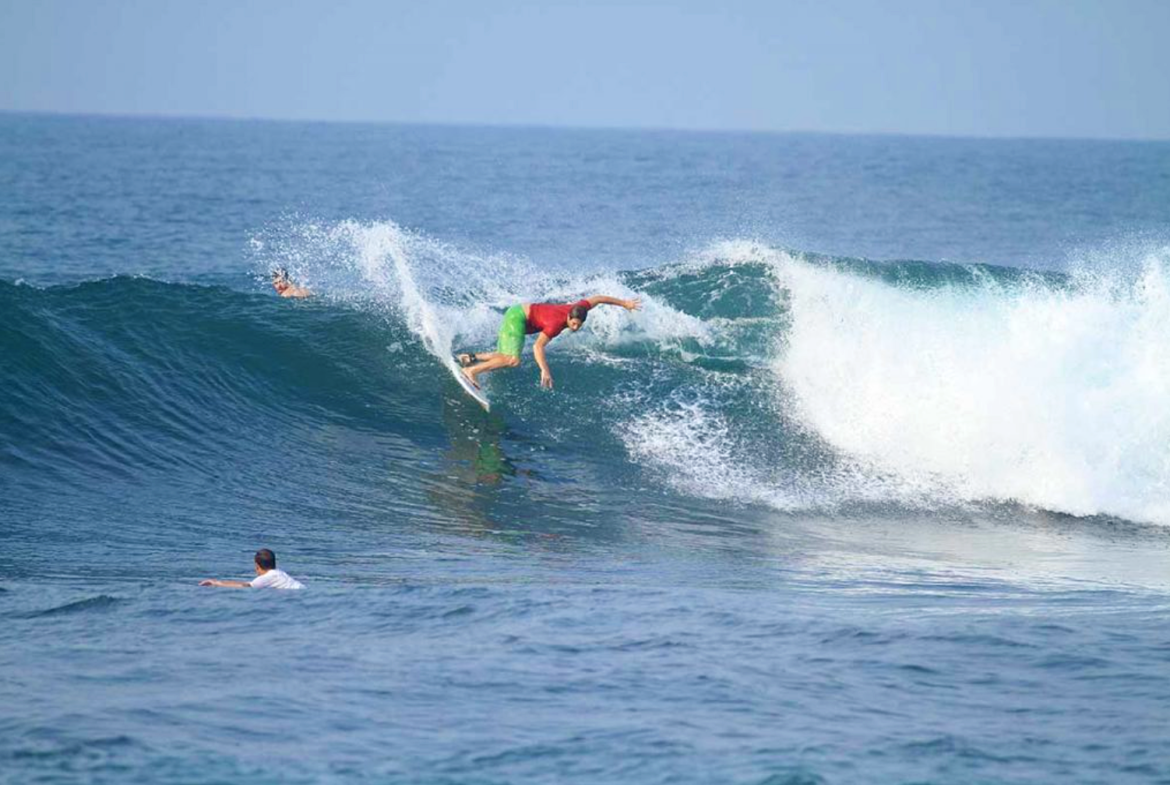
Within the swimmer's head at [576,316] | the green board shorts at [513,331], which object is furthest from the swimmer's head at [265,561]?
the green board shorts at [513,331]

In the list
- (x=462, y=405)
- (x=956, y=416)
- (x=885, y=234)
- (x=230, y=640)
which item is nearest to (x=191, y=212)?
(x=885, y=234)

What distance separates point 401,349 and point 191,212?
28.2 metres

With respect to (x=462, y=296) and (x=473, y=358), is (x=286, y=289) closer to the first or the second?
(x=462, y=296)

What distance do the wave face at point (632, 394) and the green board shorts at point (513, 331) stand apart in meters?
0.88

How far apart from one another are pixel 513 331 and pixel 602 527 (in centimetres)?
327

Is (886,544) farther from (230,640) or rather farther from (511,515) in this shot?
(230,640)

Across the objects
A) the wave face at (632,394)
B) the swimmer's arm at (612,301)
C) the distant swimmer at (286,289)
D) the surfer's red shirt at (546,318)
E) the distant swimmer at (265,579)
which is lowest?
the distant swimmer at (265,579)

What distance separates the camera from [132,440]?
1343 cm

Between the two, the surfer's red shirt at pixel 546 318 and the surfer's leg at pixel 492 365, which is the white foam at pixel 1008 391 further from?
the surfer's leg at pixel 492 365

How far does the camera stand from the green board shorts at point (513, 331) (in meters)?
14.7

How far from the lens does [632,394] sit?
15.9 metres

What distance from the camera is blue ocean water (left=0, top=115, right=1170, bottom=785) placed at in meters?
6.87

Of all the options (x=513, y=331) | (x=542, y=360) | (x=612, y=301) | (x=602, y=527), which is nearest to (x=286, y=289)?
(x=513, y=331)

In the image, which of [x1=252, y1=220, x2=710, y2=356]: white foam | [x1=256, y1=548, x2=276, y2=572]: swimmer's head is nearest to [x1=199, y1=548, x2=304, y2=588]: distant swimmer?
[x1=256, y1=548, x2=276, y2=572]: swimmer's head
